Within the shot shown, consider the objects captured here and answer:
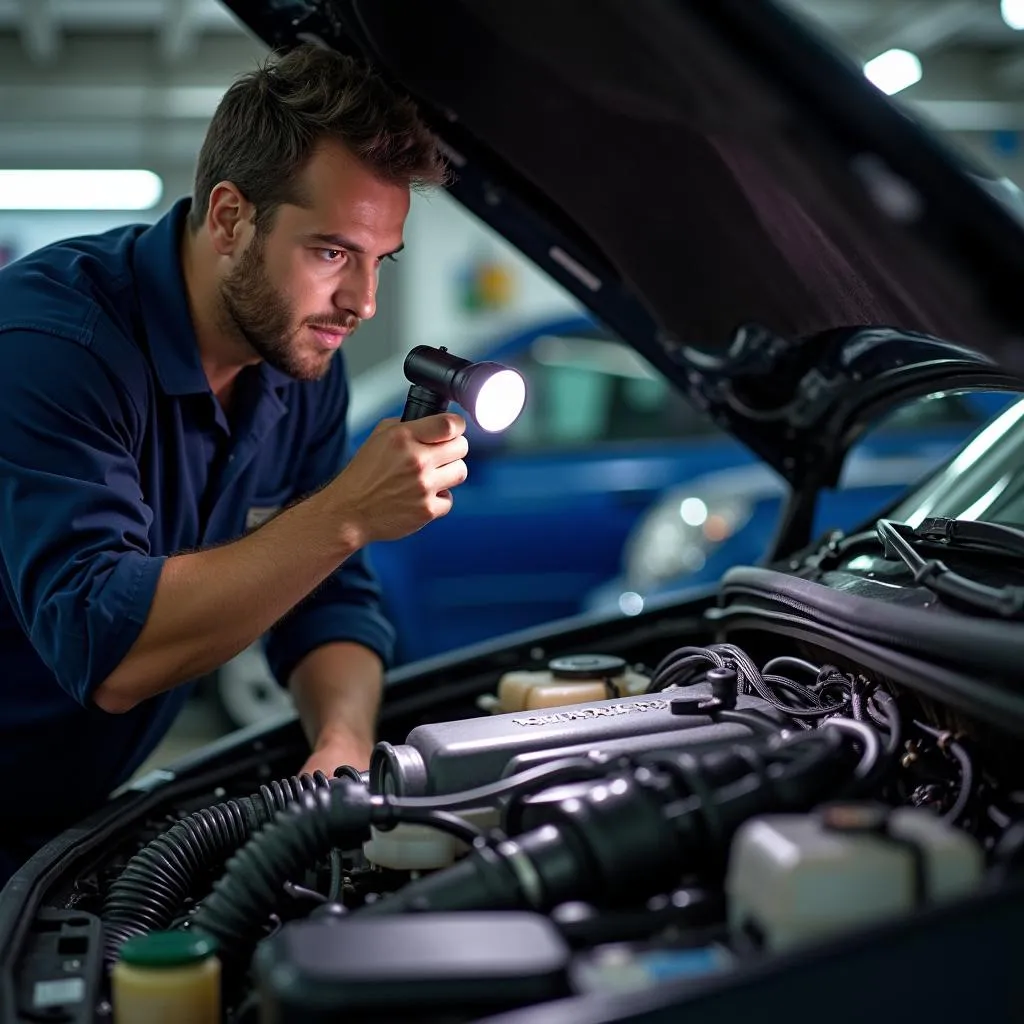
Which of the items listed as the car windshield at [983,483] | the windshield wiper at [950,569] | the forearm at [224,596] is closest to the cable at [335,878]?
the forearm at [224,596]

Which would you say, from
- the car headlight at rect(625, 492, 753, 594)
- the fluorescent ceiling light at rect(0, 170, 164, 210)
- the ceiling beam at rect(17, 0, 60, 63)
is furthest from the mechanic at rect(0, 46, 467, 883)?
the fluorescent ceiling light at rect(0, 170, 164, 210)

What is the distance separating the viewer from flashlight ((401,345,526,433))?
5.15 ft

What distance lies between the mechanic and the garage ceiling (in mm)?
5977

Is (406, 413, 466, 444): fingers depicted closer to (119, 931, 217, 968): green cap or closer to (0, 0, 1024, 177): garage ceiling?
(119, 931, 217, 968): green cap

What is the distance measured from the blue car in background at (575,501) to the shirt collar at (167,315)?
112 inches

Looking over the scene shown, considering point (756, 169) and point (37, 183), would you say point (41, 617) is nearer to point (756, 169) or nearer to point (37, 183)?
point (756, 169)

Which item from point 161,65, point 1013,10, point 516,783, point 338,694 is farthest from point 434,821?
point 161,65

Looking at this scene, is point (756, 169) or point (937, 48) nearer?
point (756, 169)

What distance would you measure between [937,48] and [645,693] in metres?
8.81

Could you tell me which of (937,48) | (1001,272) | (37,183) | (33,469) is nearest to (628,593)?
(33,469)

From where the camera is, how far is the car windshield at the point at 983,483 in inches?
67.9

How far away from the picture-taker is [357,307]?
1802mm

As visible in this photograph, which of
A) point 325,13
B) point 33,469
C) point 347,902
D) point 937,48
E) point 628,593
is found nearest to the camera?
point 347,902

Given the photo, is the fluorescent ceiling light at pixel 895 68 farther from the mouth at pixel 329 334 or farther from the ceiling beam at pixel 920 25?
the mouth at pixel 329 334
